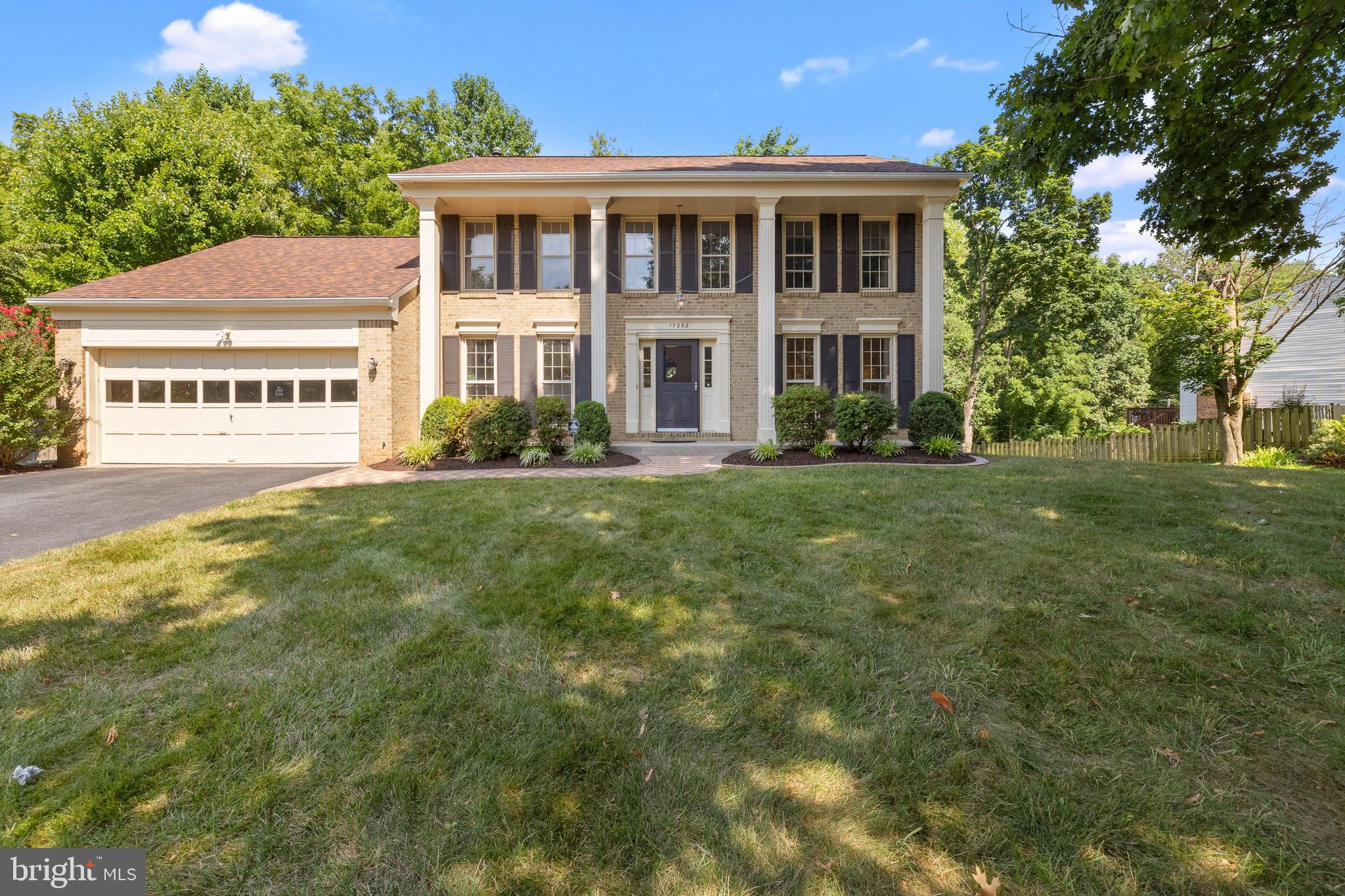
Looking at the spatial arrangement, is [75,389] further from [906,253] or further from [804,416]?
[906,253]

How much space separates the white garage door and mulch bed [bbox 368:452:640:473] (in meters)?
2.14

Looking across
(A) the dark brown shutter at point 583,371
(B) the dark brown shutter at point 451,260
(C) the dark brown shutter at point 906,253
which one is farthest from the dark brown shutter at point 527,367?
(C) the dark brown shutter at point 906,253

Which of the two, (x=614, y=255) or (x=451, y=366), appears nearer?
(x=451, y=366)

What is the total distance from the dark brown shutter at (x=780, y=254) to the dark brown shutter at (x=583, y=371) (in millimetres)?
4772

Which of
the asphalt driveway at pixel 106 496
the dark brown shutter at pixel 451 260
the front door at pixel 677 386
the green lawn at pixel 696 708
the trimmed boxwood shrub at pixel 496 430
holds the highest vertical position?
the dark brown shutter at pixel 451 260

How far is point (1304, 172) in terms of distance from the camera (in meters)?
6.04

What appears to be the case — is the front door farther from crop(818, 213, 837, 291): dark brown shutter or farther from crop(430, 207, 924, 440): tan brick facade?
crop(818, 213, 837, 291): dark brown shutter

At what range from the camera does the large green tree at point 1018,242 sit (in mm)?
17219

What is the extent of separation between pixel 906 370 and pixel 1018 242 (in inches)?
319

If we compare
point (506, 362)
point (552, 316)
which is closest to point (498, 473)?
point (506, 362)

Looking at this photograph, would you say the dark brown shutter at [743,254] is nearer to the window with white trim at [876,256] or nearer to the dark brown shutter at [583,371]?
the window with white trim at [876,256]

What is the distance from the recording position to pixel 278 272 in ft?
44.4

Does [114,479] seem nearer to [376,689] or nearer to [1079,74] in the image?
[376,689]

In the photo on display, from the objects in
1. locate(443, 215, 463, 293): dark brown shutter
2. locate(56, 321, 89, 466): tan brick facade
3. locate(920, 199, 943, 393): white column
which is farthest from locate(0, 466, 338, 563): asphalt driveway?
locate(920, 199, 943, 393): white column
